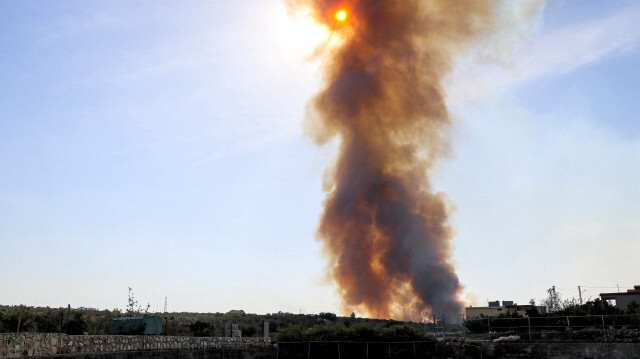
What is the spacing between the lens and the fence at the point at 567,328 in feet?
108

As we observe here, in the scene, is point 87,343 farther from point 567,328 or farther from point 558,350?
point 567,328

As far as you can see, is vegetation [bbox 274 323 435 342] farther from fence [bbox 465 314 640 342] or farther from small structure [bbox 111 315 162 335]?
small structure [bbox 111 315 162 335]

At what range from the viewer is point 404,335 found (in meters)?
33.8

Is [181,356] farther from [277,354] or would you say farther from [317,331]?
[317,331]

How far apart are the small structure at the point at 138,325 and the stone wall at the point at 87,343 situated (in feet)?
13.6

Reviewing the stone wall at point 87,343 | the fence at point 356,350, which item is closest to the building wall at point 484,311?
the fence at point 356,350

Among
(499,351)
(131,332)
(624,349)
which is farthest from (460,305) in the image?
(131,332)

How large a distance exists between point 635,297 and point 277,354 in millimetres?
35741

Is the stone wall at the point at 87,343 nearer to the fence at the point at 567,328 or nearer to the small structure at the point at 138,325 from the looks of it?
the small structure at the point at 138,325

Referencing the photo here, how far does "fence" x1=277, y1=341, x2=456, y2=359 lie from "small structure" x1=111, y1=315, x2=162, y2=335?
7.10m

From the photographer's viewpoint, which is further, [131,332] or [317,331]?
[317,331]

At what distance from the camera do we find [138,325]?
30.8 metres

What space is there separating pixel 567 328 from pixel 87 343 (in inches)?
1157

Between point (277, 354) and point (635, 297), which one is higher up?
point (635, 297)
